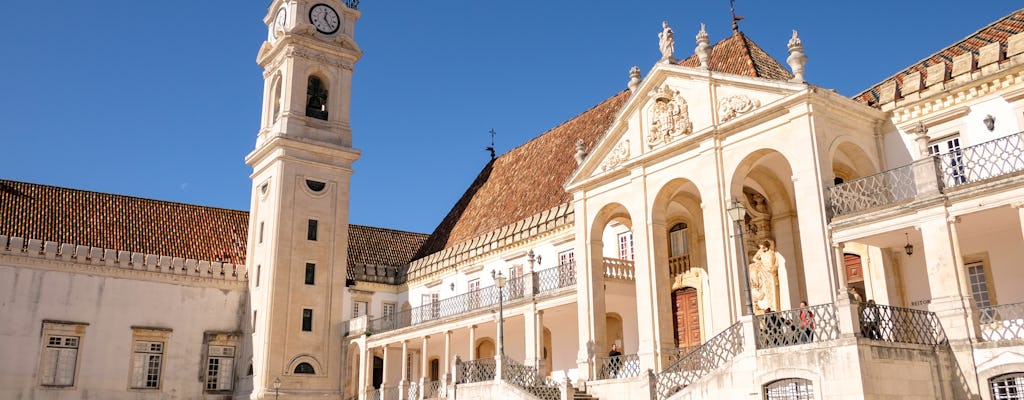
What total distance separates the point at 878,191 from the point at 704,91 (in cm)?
449

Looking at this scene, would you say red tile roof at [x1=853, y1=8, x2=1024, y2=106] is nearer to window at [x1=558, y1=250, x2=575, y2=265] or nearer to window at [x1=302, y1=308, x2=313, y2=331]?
window at [x1=558, y1=250, x2=575, y2=265]

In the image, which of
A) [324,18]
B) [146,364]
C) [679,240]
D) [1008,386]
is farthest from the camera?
[324,18]

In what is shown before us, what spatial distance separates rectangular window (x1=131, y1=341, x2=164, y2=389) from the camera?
32.2m

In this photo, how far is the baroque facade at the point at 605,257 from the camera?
46.5ft

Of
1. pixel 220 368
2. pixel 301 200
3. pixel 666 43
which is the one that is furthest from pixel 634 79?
pixel 220 368

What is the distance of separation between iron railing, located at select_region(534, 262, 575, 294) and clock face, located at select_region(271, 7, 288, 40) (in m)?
18.6

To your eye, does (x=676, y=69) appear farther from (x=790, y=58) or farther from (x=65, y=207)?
(x=65, y=207)

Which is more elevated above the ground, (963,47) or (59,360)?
(963,47)

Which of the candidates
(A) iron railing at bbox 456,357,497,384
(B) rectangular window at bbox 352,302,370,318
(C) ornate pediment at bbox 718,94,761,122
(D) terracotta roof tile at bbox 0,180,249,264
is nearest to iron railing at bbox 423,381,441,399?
(A) iron railing at bbox 456,357,497,384

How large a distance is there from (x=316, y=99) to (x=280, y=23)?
379 centimetres

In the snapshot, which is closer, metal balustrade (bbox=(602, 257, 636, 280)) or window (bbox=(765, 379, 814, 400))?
window (bbox=(765, 379, 814, 400))

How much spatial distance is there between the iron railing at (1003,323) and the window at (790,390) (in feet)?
9.93

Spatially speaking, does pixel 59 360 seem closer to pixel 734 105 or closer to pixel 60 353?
pixel 60 353

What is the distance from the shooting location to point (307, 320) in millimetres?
33781
